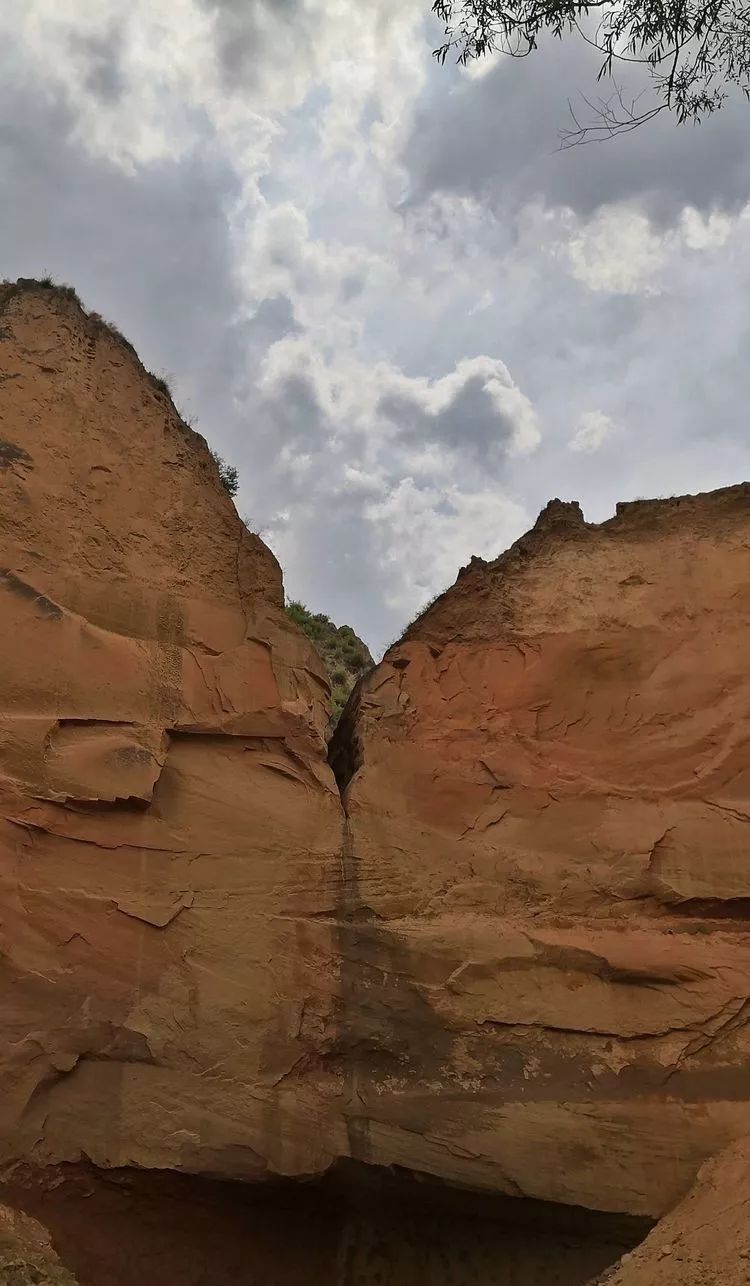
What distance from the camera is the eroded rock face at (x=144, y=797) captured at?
579 centimetres

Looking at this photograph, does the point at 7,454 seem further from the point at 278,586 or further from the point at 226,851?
the point at 226,851

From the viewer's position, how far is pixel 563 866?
6.96 meters

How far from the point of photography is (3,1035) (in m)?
5.53

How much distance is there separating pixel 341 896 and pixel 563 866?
1705 mm

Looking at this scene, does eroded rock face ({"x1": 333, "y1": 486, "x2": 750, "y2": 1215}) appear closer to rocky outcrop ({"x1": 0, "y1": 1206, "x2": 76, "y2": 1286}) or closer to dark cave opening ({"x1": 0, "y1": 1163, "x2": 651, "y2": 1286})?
dark cave opening ({"x1": 0, "y1": 1163, "x2": 651, "y2": 1286})

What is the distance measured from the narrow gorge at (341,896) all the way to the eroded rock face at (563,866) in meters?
0.02

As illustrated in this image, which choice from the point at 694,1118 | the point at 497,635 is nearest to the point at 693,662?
the point at 497,635

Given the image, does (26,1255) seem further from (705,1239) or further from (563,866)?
(563,866)

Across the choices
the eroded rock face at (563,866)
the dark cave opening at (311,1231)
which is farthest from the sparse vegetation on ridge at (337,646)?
the dark cave opening at (311,1231)

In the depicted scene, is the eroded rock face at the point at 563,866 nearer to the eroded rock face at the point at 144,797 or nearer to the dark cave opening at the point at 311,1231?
the dark cave opening at the point at 311,1231

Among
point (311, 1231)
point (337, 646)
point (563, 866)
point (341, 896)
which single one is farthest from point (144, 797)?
point (337, 646)

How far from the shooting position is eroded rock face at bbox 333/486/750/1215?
20.0 feet

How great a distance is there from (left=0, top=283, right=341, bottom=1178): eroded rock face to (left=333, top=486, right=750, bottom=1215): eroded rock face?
0.52m

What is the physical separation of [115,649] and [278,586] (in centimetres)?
163
